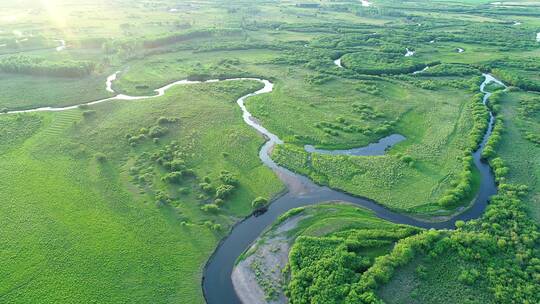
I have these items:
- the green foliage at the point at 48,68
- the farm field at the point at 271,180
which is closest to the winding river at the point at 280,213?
the farm field at the point at 271,180

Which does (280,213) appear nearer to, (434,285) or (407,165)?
(434,285)

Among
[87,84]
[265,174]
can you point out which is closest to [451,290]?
[265,174]

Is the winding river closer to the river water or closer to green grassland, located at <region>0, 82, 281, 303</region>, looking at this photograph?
the river water

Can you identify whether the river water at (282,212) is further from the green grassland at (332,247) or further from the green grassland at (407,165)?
the green grassland at (332,247)

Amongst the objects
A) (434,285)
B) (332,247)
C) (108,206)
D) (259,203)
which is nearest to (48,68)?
(108,206)

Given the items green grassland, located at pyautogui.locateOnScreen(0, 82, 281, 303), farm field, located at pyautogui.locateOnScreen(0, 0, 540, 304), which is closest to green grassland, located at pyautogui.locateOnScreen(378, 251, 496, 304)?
farm field, located at pyautogui.locateOnScreen(0, 0, 540, 304)
